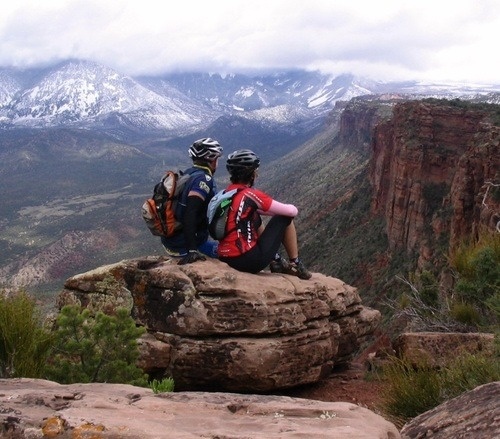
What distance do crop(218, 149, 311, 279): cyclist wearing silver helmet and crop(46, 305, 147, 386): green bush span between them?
1854 millimetres

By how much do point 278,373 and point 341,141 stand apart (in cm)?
12939

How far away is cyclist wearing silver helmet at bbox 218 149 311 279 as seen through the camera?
303 inches

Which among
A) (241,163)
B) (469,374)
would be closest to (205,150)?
(241,163)

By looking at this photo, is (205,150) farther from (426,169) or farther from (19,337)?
(426,169)

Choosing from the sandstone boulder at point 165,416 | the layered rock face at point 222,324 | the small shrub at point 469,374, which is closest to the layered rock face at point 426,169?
the layered rock face at point 222,324

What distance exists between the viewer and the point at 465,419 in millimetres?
4281

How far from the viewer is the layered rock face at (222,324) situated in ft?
24.9

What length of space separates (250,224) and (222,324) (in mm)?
1353

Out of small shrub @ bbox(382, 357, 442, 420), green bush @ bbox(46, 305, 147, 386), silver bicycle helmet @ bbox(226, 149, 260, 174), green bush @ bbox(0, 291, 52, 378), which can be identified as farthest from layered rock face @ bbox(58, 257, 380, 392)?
small shrub @ bbox(382, 357, 442, 420)

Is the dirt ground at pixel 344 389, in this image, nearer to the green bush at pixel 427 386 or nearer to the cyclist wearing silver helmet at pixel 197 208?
the green bush at pixel 427 386

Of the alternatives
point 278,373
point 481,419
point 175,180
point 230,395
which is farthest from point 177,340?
point 481,419

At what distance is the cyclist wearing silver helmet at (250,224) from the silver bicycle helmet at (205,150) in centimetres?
40

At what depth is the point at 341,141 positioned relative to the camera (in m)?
134

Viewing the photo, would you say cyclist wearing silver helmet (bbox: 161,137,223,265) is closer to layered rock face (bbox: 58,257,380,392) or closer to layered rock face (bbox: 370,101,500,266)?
layered rock face (bbox: 58,257,380,392)
